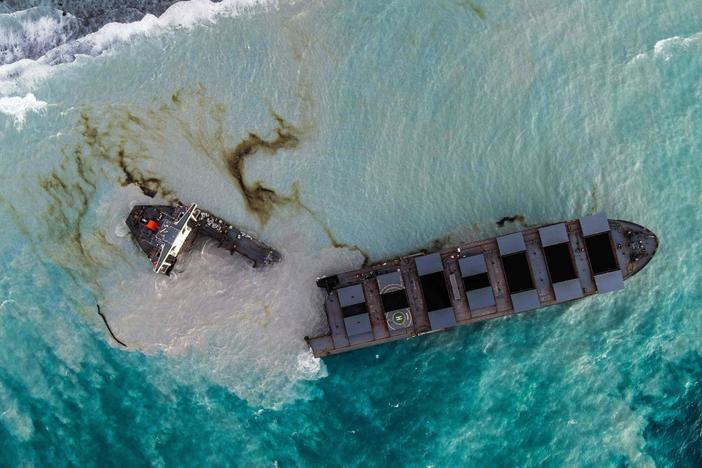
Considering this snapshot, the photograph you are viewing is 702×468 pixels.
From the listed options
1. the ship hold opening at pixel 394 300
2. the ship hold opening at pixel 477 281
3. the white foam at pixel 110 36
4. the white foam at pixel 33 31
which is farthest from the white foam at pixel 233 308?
the white foam at pixel 33 31

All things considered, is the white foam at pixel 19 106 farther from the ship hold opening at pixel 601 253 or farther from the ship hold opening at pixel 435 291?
the ship hold opening at pixel 601 253

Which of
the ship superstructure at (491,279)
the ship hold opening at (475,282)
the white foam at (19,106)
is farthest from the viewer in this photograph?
the white foam at (19,106)

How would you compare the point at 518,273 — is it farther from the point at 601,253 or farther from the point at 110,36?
the point at 110,36

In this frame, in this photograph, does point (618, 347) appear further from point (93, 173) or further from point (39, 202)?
point (39, 202)

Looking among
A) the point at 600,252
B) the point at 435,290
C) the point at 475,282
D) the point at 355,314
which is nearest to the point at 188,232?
the point at 355,314

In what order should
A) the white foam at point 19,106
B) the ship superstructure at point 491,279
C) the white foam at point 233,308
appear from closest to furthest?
the ship superstructure at point 491,279
the white foam at point 233,308
the white foam at point 19,106

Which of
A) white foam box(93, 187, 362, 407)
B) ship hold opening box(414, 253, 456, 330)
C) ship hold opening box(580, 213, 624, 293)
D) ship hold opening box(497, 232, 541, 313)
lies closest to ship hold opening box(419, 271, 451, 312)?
ship hold opening box(414, 253, 456, 330)

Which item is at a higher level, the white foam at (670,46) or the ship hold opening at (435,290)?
the white foam at (670,46)

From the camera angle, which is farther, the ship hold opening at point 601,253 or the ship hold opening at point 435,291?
the ship hold opening at point 435,291
